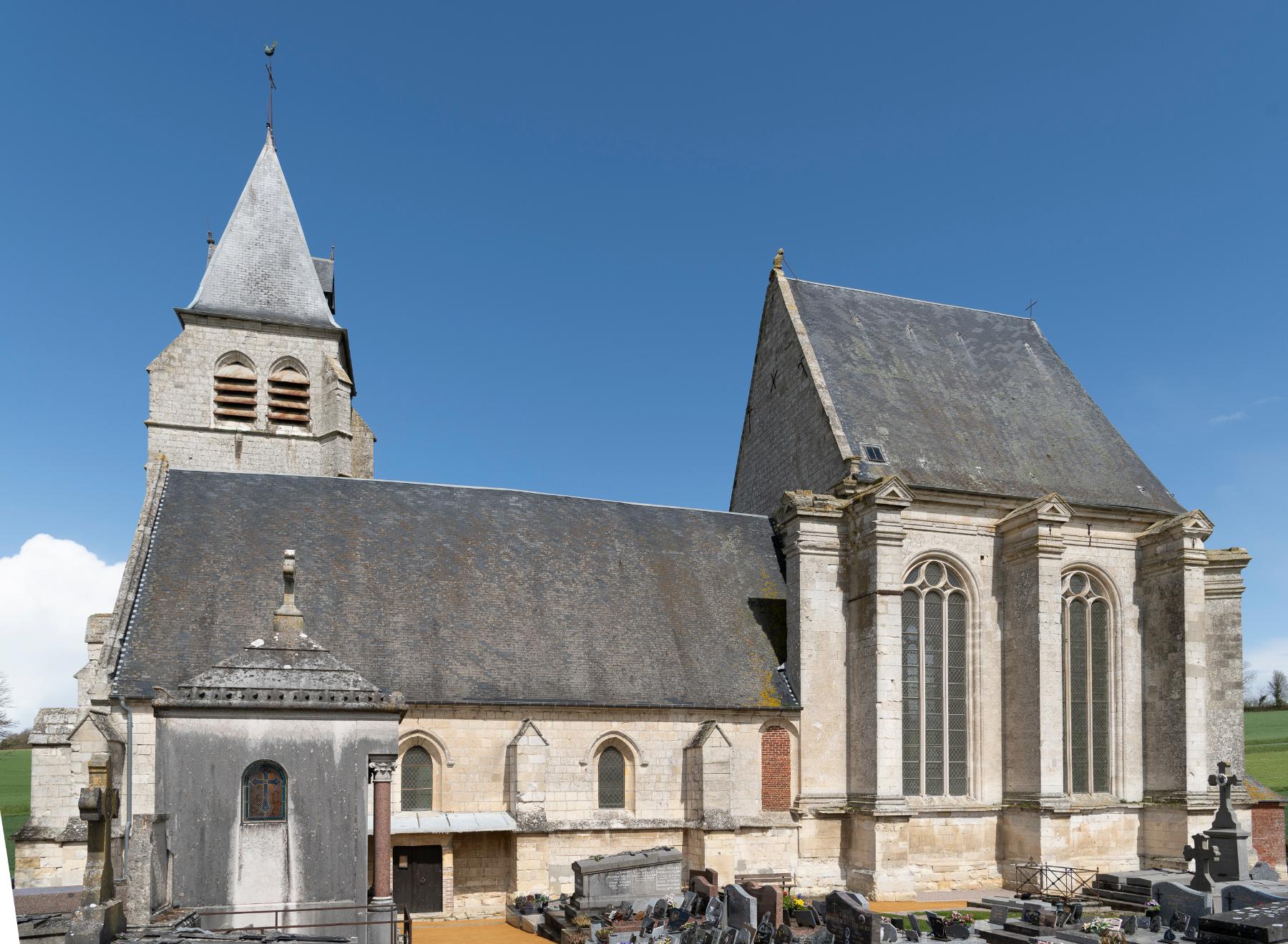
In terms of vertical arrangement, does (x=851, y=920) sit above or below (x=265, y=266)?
below

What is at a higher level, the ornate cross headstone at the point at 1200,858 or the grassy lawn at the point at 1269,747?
the ornate cross headstone at the point at 1200,858

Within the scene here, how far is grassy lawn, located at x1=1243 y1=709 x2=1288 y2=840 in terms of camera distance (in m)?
39.2

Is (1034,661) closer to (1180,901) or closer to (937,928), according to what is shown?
(1180,901)

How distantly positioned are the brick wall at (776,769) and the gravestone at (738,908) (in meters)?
4.08

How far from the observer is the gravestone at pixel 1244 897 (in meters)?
15.7

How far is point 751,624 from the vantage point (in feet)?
72.2

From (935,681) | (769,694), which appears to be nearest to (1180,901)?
(935,681)

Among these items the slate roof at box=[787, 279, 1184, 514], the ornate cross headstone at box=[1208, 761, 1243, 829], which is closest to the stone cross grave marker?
the ornate cross headstone at box=[1208, 761, 1243, 829]

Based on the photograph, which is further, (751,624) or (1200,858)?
(751,624)

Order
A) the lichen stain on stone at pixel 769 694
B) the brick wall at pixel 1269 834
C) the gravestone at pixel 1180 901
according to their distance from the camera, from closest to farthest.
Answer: the gravestone at pixel 1180 901 → the lichen stain on stone at pixel 769 694 → the brick wall at pixel 1269 834

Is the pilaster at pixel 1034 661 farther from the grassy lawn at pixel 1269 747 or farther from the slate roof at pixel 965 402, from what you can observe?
the grassy lawn at pixel 1269 747

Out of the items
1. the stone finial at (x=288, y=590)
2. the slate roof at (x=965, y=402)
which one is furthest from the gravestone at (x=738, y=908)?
the slate roof at (x=965, y=402)

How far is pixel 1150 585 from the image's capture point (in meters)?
23.4

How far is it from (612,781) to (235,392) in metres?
14.2
